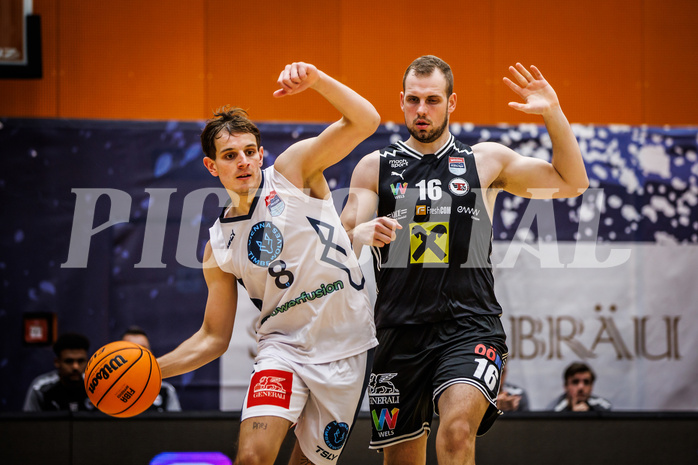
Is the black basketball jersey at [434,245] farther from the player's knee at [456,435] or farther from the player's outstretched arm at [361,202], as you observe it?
the player's knee at [456,435]

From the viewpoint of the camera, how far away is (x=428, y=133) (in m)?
3.87

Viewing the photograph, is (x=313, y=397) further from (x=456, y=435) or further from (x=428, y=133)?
(x=428, y=133)

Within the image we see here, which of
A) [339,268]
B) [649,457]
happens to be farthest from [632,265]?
[339,268]

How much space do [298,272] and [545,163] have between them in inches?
56.6

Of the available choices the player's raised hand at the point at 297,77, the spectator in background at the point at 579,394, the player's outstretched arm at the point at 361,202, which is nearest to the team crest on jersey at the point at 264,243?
the player's outstretched arm at the point at 361,202

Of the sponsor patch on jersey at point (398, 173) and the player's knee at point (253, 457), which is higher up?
the sponsor patch on jersey at point (398, 173)

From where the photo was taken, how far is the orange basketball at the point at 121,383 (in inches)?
133

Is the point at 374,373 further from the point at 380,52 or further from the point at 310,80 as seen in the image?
the point at 380,52

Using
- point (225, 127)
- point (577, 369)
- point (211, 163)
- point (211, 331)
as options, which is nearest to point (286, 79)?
point (225, 127)

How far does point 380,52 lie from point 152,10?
228 cm

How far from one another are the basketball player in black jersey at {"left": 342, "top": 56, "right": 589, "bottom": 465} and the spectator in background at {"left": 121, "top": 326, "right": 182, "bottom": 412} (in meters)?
2.66

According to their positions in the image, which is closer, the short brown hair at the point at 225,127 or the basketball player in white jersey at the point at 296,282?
the basketball player in white jersey at the point at 296,282

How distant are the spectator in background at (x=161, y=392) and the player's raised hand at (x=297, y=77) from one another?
343 centimetres

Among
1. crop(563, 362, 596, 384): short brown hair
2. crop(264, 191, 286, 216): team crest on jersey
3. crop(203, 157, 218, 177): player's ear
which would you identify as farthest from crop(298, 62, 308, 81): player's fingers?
crop(563, 362, 596, 384): short brown hair
